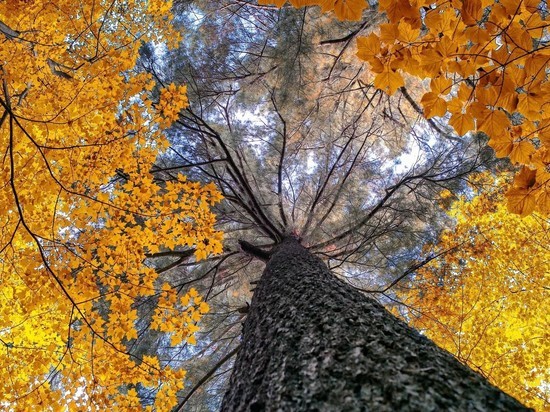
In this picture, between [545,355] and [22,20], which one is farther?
[545,355]

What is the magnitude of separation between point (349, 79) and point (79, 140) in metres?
4.94

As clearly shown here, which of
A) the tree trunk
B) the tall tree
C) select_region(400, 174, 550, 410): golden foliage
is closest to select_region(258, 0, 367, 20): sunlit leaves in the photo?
the tree trunk

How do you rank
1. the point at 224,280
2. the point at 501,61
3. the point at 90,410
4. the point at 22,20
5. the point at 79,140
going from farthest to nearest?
the point at 224,280 → the point at 22,20 → the point at 79,140 → the point at 90,410 → the point at 501,61

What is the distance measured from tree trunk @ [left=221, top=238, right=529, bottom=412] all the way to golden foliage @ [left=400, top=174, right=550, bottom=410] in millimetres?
4895

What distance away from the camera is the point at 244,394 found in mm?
1296

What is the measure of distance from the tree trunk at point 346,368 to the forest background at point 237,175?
105 centimetres

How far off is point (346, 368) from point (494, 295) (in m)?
6.95

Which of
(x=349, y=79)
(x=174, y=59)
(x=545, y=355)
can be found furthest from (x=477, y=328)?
(x=174, y=59)

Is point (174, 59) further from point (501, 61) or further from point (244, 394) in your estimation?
point (244, 394)

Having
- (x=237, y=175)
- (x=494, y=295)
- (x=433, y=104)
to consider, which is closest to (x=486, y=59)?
(x=433, y=104)

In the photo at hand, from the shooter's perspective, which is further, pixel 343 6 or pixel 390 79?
pixel 390 79

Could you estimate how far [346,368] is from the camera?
1024 mm

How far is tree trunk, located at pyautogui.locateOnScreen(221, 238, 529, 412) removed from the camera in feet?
2.73

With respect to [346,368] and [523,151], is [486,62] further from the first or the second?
A: [346,368]
